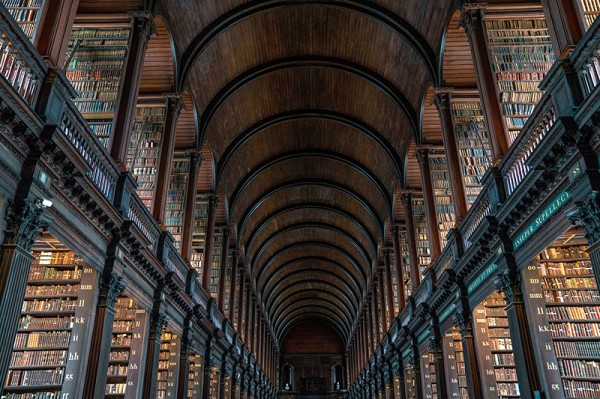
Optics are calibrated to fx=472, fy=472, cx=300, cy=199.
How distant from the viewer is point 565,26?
21.5 ft

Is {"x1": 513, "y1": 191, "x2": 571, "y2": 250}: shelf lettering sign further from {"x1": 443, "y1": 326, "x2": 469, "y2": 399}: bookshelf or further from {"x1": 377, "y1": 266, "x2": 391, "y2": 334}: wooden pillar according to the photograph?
{"x1": 377, "y1": 266, "x2": 391, "y2": 334}: wooden pillar

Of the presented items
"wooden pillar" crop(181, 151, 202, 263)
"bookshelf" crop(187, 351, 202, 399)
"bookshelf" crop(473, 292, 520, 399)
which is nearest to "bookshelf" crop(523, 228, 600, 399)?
"bookshelf" crop(473, 292, 520, 399)

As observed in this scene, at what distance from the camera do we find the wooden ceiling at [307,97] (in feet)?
42.3

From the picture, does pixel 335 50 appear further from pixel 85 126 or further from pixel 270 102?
pixel 85 126

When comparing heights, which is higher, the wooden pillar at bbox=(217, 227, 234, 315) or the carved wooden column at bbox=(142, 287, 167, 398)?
the wooden pillar at bbox=(217, 227, 234, 315)

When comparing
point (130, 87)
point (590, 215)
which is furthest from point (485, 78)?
point (130, 87)

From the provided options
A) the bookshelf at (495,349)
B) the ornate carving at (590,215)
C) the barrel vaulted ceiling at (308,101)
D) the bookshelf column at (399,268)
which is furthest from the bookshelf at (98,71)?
the bookshelf column at (399,268)

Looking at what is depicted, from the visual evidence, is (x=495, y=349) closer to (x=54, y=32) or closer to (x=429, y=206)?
(x=429, y=206)

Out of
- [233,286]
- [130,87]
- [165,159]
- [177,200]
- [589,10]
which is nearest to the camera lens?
[589,10]

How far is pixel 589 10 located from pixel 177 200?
11.1 m

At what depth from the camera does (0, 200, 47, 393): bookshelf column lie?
5168mm

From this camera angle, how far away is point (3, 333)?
5.14 meters

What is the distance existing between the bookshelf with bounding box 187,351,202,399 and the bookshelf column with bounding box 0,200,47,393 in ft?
30.8

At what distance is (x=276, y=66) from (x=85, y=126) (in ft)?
33.7
